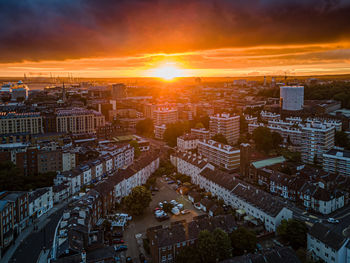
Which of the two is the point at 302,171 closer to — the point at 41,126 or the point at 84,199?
the point at 84,199

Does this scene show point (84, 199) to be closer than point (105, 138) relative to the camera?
Yes

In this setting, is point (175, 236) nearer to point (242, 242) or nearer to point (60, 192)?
point (242, 242)

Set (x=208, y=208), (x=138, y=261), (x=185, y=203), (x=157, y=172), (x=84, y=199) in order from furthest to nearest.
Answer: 1. (x=157, y=172)
2. (x=185, y=203)
3. (x=208, y=208)
4. (x=84, y=199)
5. (x=138, y=261)

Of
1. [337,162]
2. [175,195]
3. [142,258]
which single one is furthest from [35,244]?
[337,162]

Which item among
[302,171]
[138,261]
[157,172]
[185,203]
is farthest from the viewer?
[157,172]

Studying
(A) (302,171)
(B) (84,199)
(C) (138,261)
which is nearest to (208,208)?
(C) (138,261)

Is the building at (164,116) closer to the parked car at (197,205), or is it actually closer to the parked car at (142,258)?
the parked car at (197,205)

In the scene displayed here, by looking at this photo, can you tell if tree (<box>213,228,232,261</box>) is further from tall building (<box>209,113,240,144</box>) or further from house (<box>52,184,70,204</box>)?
tall building (<box>209,113,240,144</box>)

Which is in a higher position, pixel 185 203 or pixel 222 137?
pixel 222 137
